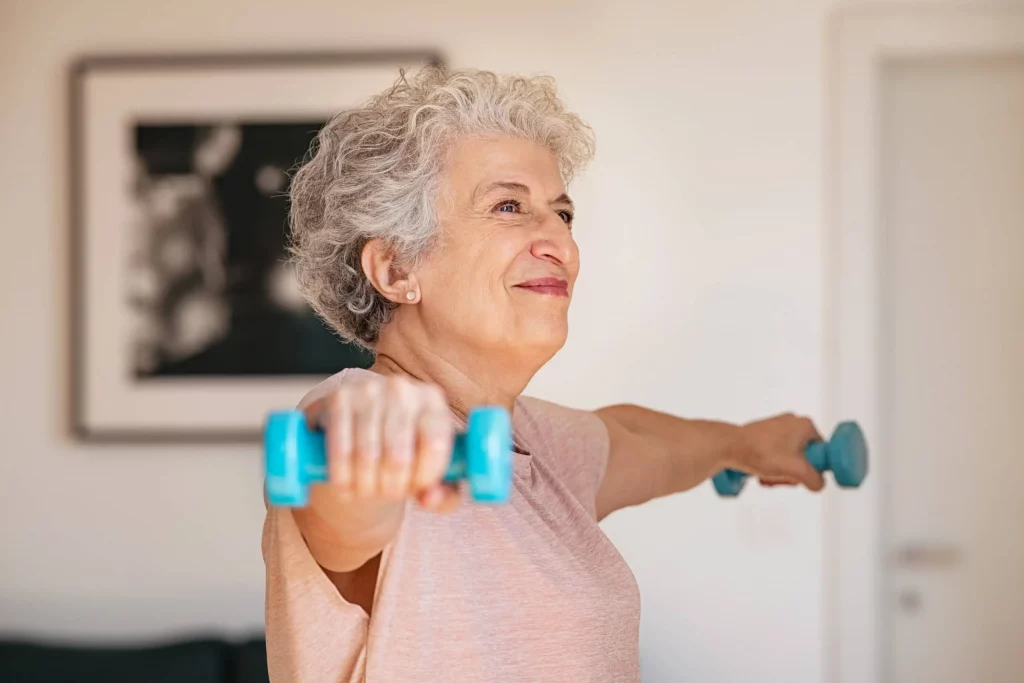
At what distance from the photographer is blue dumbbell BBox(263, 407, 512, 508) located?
65 cm

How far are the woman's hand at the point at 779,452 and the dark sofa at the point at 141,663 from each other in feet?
3.98

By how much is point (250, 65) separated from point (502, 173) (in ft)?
4.60

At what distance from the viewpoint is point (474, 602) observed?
3.52ft

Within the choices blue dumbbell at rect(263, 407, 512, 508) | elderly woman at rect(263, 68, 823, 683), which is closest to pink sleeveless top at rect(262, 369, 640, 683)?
elderly woman at rect(263, 68, 823, 683)

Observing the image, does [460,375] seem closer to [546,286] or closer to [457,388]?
[457,388]

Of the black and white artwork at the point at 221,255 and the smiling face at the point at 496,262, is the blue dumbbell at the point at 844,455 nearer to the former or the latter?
the smiling face at the point at 496,262

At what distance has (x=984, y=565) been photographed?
96.1 inches

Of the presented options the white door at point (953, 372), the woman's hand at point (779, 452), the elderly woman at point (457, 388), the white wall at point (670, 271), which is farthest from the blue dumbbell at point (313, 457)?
the white door at point (953, 372)

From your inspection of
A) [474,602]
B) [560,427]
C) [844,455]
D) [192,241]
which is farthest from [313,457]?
[192,241]

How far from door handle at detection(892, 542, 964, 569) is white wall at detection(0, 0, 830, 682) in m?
0.24

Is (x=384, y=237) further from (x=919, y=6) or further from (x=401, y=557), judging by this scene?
(x=919, y=6)

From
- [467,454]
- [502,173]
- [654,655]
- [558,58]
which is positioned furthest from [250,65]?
[467,454]

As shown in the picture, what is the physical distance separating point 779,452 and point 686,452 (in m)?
0.14

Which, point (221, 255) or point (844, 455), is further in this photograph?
point (221, 255)
